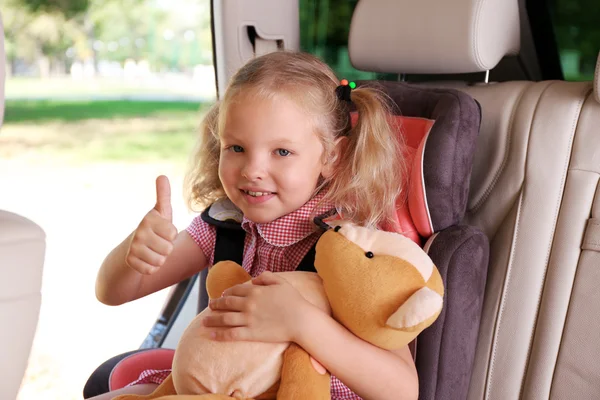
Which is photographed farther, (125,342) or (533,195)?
(125,342)

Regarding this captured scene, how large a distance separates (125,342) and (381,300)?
3452 mm

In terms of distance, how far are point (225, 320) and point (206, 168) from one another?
53 centimetres

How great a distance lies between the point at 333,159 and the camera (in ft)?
4.50

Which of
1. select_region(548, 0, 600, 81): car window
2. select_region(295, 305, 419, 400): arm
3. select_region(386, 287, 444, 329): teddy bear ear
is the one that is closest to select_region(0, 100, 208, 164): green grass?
select_region(548, 0, 600, 81): car window

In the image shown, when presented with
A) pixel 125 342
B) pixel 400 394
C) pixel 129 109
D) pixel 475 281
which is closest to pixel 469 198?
pixel 475 281

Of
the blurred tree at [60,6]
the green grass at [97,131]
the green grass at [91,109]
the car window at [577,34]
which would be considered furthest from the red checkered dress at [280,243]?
the blurred tree at [60,6]

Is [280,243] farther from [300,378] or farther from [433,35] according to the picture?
[433,35]

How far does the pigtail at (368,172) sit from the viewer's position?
1.34 meters

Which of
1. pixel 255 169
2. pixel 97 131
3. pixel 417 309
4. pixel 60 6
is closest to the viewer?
pixel 417 309

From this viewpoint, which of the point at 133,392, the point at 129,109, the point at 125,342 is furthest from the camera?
the point at 129,109

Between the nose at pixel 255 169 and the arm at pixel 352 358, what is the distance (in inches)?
10.4

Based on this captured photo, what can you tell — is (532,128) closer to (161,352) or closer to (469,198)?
(469,198)

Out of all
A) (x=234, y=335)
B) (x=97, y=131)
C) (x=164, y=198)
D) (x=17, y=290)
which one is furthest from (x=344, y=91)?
(x=97, y=131)

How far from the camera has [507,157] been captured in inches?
59.6
